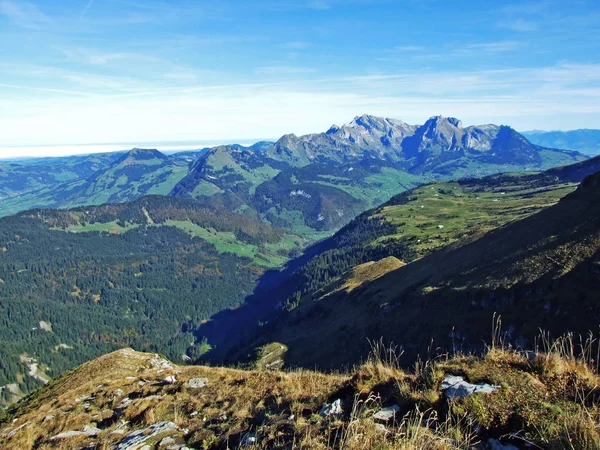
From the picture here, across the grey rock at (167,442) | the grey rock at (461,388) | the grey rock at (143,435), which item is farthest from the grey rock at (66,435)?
the grey rock at (461,388)

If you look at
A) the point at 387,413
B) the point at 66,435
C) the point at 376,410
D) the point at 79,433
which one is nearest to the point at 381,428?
the point at 387,413

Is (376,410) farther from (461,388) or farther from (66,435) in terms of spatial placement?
(66,435)

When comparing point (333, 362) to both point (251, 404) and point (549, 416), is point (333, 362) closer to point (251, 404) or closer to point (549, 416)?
point (251, 404)

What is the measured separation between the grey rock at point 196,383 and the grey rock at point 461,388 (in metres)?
15.1

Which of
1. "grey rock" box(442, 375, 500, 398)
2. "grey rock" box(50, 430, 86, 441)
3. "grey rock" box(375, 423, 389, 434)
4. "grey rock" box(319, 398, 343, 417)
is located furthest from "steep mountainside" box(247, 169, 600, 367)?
"grey rock" box(50, 430, 86, 441)

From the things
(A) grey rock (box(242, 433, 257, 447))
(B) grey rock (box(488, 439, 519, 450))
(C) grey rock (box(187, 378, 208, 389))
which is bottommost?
(C) grey rock (box(187, 378, 208, 389))

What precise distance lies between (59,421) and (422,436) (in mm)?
21269

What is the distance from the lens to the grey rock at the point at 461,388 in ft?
34.9

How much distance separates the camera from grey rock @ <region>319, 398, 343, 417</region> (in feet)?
39.8

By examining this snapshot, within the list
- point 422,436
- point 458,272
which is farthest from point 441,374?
point 458,272

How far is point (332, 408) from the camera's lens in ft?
40.7

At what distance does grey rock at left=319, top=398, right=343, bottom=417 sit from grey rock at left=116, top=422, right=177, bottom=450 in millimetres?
6629

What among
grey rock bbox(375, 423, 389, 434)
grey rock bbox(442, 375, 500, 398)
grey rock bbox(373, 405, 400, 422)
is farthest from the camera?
grey rock bbox(373, 405, 400, 422)

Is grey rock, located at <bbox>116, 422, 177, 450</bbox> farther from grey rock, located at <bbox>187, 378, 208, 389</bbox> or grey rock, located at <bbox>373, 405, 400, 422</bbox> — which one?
grey rock, located at <bbox>373, 405, 400, 422</bbox>
